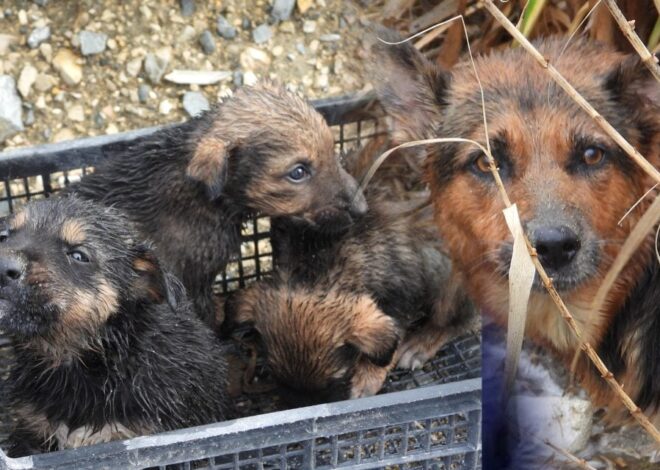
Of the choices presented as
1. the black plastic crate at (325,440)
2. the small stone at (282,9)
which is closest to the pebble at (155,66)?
the small stone at (282,9)

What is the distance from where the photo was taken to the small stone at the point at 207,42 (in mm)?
6473

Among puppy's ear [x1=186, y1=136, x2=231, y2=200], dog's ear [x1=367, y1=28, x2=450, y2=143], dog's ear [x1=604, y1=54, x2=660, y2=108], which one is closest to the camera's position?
dog's ear [x1=604, y1=54, x2=660, y2=108]

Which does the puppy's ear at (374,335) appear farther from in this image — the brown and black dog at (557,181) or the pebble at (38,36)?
the pebble at (38,36)

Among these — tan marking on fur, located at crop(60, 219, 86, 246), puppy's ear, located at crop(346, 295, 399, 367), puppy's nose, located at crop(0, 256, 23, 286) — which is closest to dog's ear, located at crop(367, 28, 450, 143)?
puppy's ear, located at crop(346, 295, 399, 367)

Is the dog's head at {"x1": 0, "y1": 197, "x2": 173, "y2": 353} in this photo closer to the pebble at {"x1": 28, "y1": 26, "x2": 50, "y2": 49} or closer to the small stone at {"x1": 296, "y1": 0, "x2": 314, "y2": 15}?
the pebble at {"x1": 28, "y1": 26, "x2": 50, "y2": 49}

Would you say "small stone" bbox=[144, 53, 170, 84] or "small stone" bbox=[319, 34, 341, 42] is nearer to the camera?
"small stone" bbox=[144, 53, 170, 84]

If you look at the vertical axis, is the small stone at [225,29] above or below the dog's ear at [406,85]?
below

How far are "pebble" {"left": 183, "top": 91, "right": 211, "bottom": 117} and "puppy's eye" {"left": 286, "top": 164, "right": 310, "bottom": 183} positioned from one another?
1867 mm

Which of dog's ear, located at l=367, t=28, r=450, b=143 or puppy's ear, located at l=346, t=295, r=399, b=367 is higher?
dog's ear, located at l=367, t=28, r=450, b=143

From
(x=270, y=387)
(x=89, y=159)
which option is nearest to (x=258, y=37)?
(x=89, y=159)

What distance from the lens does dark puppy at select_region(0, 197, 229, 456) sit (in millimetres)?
3539

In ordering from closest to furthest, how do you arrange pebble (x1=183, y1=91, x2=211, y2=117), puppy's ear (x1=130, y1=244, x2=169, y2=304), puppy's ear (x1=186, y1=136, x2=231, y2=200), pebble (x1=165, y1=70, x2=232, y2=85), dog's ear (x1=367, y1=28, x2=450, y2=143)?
puppy's ear (x1=130, y1=244, x2=169, y2=304) < dog's ear (x1=367, y1=28, x2=450, y2=143) < puppy's ear (x1=186, y1=136, x2=231, y2=200) < pebble (x1=183, y1=91, x2=211, y2=117) < pebble (x1=165, y1=70, x2=232, y2=85)

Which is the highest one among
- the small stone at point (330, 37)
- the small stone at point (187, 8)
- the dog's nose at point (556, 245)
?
the dog's nose at point (556, 245)

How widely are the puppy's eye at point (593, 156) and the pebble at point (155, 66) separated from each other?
137 inches
